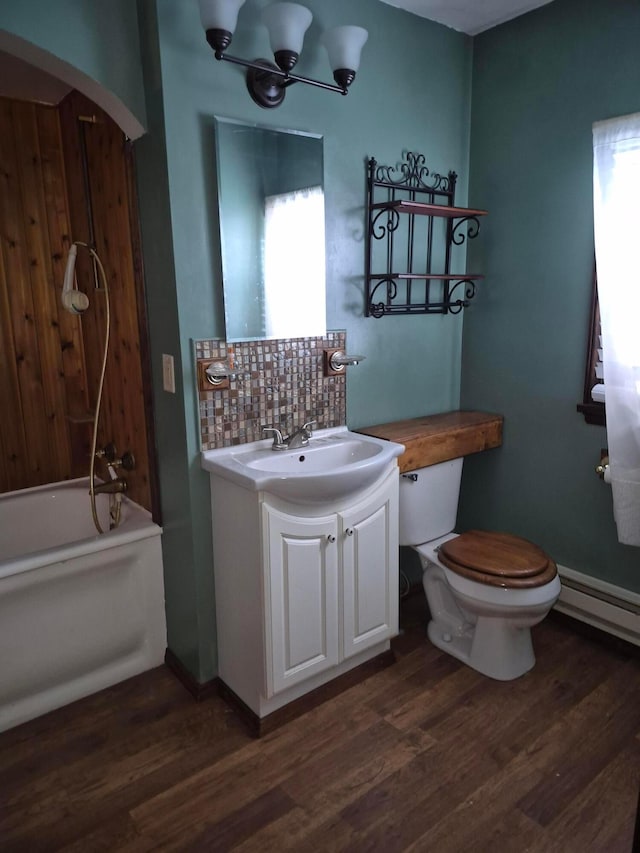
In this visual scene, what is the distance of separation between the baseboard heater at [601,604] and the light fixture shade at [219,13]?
2193 mm

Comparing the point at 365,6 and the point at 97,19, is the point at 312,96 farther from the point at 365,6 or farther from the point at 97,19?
the point at 97,19

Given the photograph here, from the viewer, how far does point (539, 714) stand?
1917 mm

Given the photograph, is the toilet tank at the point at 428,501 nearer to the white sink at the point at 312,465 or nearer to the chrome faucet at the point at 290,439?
the white sink at the point at 312,465

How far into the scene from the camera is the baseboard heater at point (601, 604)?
2145 mm

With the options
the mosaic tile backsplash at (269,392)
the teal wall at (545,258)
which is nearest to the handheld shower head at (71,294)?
the mosaic tile backsplash at (269,392)

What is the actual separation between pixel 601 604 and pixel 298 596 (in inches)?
47.4

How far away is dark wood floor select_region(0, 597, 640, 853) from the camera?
1498mm

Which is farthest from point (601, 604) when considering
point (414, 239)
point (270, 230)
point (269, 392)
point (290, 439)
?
point (270, 230)

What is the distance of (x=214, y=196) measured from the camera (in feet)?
5.94

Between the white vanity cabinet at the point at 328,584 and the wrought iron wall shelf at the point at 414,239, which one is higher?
the wrought iron wall shelf at the point at 414,239

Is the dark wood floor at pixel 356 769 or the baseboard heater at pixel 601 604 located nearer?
the dark wood floor at pixel 356 769

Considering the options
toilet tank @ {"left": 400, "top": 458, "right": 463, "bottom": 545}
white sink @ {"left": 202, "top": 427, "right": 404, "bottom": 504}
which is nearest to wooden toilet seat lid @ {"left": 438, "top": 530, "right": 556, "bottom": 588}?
toilet tank @ {"left": 400, "top": 458, "right": 463, "bottom": 545}

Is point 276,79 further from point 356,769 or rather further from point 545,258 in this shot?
point 356,769

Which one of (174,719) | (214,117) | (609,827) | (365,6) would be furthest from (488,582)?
(365,6)
